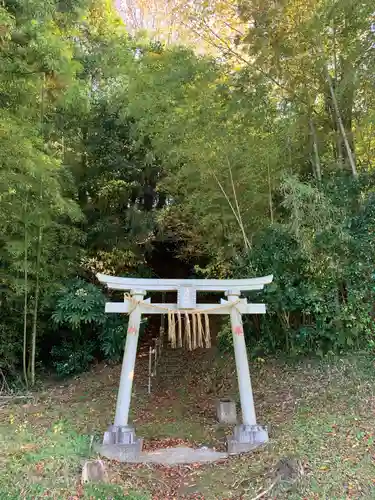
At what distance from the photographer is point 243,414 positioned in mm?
4520

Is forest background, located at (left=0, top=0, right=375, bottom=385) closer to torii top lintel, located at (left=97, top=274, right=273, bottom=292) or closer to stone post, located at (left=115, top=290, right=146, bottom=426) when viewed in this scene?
torii top lintel, located at (left=97, top=274, right=273, bottom=292)

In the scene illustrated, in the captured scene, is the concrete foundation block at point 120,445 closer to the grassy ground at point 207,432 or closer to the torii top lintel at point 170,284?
the grassy ground at point 207,432

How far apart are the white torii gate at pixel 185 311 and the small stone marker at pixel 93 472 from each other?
27.1 inches

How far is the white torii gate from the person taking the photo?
14.2 feet

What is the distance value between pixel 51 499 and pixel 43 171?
3.73 meters

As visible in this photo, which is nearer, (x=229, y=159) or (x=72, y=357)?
(x=229, y=159)

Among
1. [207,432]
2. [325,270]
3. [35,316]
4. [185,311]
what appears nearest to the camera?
[185,311]

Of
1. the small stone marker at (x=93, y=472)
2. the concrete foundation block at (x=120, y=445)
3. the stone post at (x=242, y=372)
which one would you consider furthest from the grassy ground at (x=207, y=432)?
the stone post at (x=242, y=372)

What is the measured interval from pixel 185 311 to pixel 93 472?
1839mm

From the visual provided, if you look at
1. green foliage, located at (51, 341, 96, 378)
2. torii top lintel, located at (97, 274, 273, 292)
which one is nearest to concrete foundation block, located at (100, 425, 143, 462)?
torii top lintel, located at (97, 274, 273, 292)

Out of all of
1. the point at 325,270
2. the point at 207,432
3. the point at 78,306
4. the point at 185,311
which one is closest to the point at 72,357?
the point at 78,306

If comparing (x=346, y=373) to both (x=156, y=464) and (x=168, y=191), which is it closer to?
(x=156, y=464)

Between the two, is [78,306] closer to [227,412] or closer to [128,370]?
[128,370]

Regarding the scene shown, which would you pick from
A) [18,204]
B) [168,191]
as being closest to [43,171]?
[18,204]
